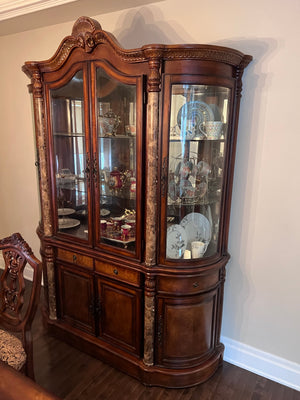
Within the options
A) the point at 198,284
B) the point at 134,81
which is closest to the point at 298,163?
the point at 198,284

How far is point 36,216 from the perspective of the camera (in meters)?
3.12

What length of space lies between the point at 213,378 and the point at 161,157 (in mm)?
1607

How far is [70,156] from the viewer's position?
215 centimetres

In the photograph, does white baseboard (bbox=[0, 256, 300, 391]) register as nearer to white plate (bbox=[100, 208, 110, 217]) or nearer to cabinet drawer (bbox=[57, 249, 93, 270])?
cabinet drawer (bbox=[57, 249, 93, 270])

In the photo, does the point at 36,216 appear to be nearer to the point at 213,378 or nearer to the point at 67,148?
the point at 67,148

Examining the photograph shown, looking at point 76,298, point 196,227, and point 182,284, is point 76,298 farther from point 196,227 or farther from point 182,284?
point 196,227

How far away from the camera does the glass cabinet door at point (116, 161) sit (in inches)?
71.1

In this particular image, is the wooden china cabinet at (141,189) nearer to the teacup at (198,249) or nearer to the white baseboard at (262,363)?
the teacup at (198,249)

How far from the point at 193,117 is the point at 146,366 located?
5.44 ft

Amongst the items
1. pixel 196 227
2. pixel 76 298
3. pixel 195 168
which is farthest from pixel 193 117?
pixel 76 298

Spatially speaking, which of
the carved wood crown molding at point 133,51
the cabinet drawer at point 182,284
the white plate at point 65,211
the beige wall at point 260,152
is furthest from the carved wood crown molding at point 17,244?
the beige wall at point 260,152

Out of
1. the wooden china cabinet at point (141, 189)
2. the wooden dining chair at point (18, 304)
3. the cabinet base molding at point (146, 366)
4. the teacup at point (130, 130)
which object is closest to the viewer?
the wooden dining chair at point (18, 304)

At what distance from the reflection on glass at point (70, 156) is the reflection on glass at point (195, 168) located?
2.21 ft

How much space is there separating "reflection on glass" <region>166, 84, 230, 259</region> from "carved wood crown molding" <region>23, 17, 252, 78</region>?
16 centimetres
